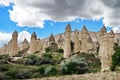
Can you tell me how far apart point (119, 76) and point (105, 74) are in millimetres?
1753

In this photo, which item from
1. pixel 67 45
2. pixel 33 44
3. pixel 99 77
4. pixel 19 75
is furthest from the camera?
pixel 33 44

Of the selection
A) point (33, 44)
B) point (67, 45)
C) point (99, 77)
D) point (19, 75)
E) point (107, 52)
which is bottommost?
point (99, 77)

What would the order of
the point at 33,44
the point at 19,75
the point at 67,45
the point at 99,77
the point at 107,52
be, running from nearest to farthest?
the point at 99,77 → the point at 19,75 → the point at 107,52 → the point at 67,45 → the point at 33,44

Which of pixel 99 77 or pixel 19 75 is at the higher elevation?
pixel 19 75

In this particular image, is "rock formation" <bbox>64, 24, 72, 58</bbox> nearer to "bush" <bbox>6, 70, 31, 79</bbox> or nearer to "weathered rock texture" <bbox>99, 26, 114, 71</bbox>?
"weathered rock texture" <bbox>99, 26, 114, 71</bbox>

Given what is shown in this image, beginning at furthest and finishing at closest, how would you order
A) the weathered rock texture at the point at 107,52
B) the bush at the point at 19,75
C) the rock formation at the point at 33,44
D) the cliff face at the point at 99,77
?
the rock formation at the point at 33,44 → the weathered rock texture at the point at 107,52 → the bush at the point at 19,75 → the cliff face at the point at 99,77

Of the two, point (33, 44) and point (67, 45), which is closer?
point (67, 45)

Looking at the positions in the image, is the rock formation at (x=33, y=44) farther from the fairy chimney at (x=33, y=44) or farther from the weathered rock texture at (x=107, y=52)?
the weathered rock texture at (x=107, y=52)

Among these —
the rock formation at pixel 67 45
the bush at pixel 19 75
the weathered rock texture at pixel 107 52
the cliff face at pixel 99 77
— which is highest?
A: the rock formation at pixel 67 45

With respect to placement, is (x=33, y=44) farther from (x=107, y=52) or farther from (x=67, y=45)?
(x=107, y=52)

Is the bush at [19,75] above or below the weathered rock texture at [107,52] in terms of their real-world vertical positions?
below

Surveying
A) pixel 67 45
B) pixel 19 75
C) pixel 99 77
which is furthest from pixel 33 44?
pixel 99 77

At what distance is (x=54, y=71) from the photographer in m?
49.0

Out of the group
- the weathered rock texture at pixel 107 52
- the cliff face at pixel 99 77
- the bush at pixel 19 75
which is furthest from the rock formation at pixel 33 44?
the cliff face at pixel 99 77
